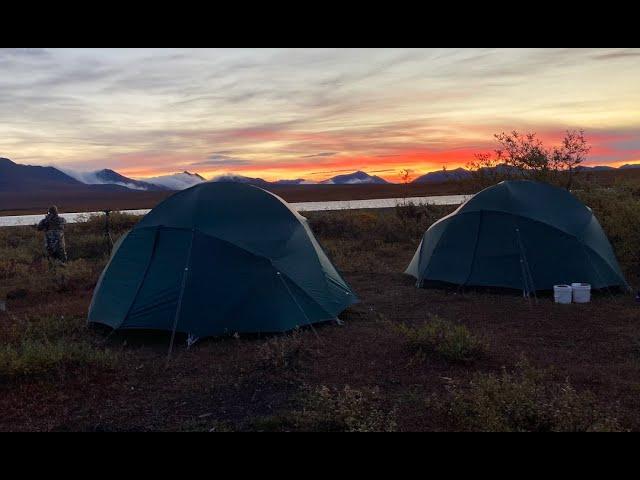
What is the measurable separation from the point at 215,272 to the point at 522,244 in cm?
624

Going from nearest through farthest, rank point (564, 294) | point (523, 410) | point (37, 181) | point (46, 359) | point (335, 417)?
point (523, 410) < point (335, 417) < point (46, 359) < point (564, 294) < point (37, 181)

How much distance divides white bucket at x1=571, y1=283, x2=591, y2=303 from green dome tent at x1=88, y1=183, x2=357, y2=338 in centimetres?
455

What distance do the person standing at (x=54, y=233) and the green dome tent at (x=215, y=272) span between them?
6676mm

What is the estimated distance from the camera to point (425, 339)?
796cm

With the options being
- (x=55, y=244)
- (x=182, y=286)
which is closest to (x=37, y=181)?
(x=55, y=244)

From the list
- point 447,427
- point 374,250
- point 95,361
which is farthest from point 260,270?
point 374,250

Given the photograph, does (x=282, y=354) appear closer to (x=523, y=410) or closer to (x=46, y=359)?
(x=46, y=359)

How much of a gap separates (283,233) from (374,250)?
9148 millimetres

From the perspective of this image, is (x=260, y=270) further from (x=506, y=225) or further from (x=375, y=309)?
(x=506, y=225)

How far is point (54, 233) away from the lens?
15.8 meters

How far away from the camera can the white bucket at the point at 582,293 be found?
35.7 ft

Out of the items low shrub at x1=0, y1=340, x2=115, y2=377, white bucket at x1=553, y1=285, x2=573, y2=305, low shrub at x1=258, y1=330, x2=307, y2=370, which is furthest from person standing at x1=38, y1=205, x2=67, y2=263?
white bucket at x1=553, y1=285, x2=573, y2=305

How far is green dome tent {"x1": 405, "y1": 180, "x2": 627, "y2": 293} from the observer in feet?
37.7

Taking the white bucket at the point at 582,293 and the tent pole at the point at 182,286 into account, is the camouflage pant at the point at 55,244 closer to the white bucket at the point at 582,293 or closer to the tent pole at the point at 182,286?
the tent pole at the point at 182,286
